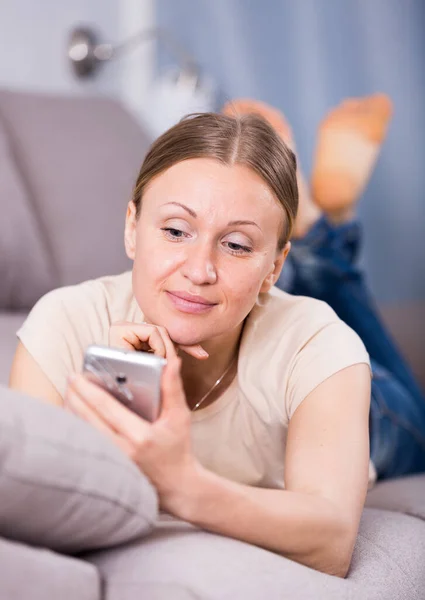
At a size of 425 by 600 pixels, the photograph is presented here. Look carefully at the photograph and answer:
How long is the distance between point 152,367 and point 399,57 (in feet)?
9.05

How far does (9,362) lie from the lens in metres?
1.48

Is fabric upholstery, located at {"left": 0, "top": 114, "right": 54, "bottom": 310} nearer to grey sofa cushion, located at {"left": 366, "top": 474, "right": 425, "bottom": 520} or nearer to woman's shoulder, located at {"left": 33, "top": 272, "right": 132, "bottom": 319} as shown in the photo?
woman's shoulder, located at {"left": 33, "top": 272, "right": 132, "bottom": 319}

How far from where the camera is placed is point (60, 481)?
0.77 metres

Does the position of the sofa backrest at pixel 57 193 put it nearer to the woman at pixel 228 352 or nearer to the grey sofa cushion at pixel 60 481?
the woman at pixel 228 352

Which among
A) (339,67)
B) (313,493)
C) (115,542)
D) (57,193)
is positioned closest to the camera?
(115,542)

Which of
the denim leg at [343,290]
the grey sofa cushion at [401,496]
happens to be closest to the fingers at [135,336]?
the grey sofa cushion at [401,496]

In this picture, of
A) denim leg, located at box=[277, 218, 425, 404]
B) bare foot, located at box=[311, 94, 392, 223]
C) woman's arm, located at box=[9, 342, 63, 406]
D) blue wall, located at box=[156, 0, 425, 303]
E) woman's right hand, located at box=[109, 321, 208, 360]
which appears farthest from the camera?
blue wall, located at box=[156, 0, 425, 303]

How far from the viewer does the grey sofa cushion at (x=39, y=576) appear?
72 cm

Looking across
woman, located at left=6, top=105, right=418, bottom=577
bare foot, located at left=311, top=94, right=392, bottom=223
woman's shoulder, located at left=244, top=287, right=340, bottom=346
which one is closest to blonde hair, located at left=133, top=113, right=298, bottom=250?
woman, located at left=6, top=105, right=418, bottom=577

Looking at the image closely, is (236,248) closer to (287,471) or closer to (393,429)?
(287,471)

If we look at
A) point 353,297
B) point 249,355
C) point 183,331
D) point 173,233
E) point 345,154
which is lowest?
point 353,297

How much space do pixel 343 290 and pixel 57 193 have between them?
2.41ft

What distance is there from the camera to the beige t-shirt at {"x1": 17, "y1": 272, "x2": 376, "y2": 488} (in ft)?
3.81

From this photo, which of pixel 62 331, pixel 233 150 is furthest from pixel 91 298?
pixel 233 150
